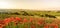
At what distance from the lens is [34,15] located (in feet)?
2.78

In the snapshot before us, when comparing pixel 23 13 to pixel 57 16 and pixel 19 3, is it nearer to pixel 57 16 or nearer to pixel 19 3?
pixel 19 3

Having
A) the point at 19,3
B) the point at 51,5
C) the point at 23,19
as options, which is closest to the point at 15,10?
the point at 19,3

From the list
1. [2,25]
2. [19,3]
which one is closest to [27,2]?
[19,3]

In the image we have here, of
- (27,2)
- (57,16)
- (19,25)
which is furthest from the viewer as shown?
(27,2)

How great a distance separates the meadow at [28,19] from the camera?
27.4 inches

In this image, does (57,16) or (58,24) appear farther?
(57,16)

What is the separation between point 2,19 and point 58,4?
0.48 m

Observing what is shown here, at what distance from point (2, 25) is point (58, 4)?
501mm

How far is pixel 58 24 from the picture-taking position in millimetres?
709

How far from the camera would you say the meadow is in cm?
70

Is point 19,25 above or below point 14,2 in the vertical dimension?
below

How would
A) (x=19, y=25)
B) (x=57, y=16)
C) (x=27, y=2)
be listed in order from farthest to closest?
(x=27, y=2) → (x=57, y=16) → (x=19, y=25)

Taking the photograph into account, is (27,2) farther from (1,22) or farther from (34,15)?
(1,22)

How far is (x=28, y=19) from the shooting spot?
2.50 feet
